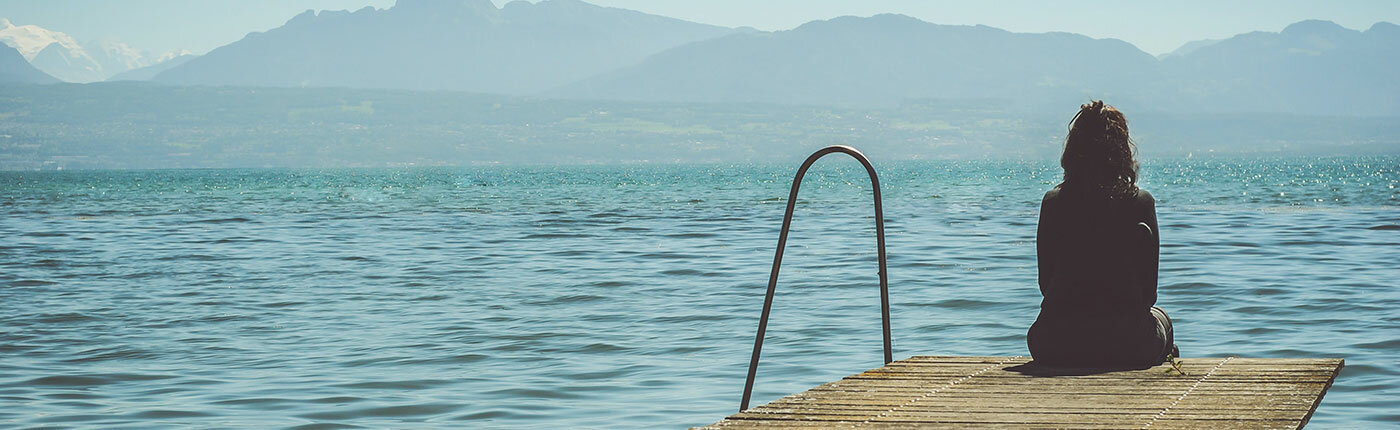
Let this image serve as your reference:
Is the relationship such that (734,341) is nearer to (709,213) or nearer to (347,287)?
(347,287)

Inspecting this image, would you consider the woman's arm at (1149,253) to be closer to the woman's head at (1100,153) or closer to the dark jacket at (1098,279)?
the dark jacket at (1098,279)

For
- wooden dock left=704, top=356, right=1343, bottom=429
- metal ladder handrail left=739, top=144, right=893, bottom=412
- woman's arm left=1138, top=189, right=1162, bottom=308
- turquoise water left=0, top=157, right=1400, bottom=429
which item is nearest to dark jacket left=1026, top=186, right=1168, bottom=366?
woman's arm left=1138, top=189, right=1162, bottom=308

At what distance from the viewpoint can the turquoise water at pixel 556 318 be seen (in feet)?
36.6

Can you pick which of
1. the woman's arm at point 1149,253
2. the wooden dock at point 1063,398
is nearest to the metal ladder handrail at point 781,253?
the wooden dock at point 1063,398

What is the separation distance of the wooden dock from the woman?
15 cm

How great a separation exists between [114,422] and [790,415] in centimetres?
597

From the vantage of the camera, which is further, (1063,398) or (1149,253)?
(1149,253)

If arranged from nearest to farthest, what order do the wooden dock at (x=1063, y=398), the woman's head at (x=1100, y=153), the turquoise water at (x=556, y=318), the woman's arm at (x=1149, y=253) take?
1. the wooden dock at (x=1063, y=398)
2. the woman's head at (x=1100, y=153)
3. the woman's arm at (x=1149, y=253)
4. the turquoise water at (x=556, y=318)

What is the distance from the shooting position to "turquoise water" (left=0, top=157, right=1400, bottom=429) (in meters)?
11.2

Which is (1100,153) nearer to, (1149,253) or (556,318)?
(1149,253)

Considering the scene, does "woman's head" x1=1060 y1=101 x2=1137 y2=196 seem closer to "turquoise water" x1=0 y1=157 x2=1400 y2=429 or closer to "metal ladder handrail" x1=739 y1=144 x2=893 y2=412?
"metal ladder handrail" x1=739 y1=144 x2=893 y2=412

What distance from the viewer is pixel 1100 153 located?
23.6 ft

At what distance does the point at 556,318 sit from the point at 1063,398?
10.5 m

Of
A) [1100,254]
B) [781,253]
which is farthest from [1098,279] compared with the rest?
[781,253]
